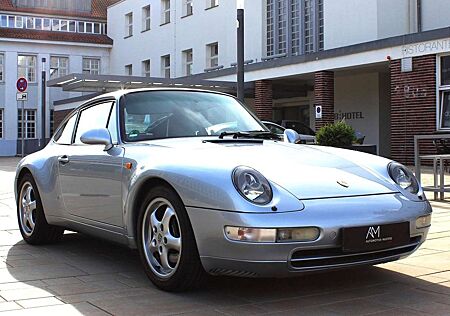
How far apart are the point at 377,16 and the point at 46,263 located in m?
20.5

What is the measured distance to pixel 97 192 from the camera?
17.1 ft

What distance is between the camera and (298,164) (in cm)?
439

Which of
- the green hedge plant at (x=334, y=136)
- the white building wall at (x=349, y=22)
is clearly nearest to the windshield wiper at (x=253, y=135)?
the green hedge plant at (x=334, y=136)

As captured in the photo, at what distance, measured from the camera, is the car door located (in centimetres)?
498

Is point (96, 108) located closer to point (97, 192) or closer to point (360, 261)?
point (97, 192)

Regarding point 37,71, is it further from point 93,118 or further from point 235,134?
point 235,134

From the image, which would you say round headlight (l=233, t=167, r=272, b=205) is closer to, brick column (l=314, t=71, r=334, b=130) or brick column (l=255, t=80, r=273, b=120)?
brick column (l=314, t=71, r=334, b=130)

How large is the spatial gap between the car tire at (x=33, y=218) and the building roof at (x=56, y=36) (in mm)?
37939

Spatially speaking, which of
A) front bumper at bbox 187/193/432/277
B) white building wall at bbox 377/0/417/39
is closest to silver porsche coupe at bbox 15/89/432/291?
front bumper at bbox 187/193/432/277

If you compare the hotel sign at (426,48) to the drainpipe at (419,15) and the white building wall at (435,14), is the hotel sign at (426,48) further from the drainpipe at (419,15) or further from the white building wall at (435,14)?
the drainpipe at (419,15)

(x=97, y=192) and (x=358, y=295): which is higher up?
(x=97, y=192)

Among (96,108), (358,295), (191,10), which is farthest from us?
(191,10)

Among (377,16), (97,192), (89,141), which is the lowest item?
(97,192)

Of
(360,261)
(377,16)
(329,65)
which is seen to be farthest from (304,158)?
(377,16)
